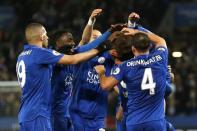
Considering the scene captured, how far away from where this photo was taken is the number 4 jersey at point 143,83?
7.36 m

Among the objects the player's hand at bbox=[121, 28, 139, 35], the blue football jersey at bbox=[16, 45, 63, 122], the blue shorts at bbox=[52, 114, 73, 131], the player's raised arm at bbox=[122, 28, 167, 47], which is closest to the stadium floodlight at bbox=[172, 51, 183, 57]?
the blue shorts at bbox=[52, 114, 73, 131]

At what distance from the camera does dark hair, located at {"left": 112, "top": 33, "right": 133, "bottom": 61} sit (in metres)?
7.60

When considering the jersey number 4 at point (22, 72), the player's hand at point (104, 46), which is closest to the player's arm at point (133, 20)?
the player's hand at point (104, 46)

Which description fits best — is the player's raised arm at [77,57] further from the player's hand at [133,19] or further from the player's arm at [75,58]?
the player's hand at [133,19]

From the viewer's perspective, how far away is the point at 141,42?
732cm

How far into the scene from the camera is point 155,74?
7406 millimetres

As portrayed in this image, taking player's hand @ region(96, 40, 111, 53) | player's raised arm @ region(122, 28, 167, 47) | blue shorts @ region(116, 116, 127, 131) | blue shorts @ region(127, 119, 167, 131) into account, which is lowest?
blue shorts @ region(116, 116, 127, 131)

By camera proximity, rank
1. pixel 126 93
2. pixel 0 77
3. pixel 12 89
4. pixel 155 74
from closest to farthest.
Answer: pixel 155 74, pixel 126 93, pixel 12 89, pixel 0 77

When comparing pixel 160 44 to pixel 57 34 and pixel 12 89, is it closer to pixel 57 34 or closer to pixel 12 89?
pixel 57 34

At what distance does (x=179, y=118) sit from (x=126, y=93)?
609 centimetres

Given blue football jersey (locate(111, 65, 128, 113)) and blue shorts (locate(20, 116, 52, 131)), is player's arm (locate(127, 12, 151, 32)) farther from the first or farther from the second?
blue shorts (locate(20, 116, 52, 131))

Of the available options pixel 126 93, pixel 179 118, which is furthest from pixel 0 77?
pixel 126 93

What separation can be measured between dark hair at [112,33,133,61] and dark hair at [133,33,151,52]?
246 mm

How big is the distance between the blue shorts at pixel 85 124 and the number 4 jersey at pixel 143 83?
1399 mm
